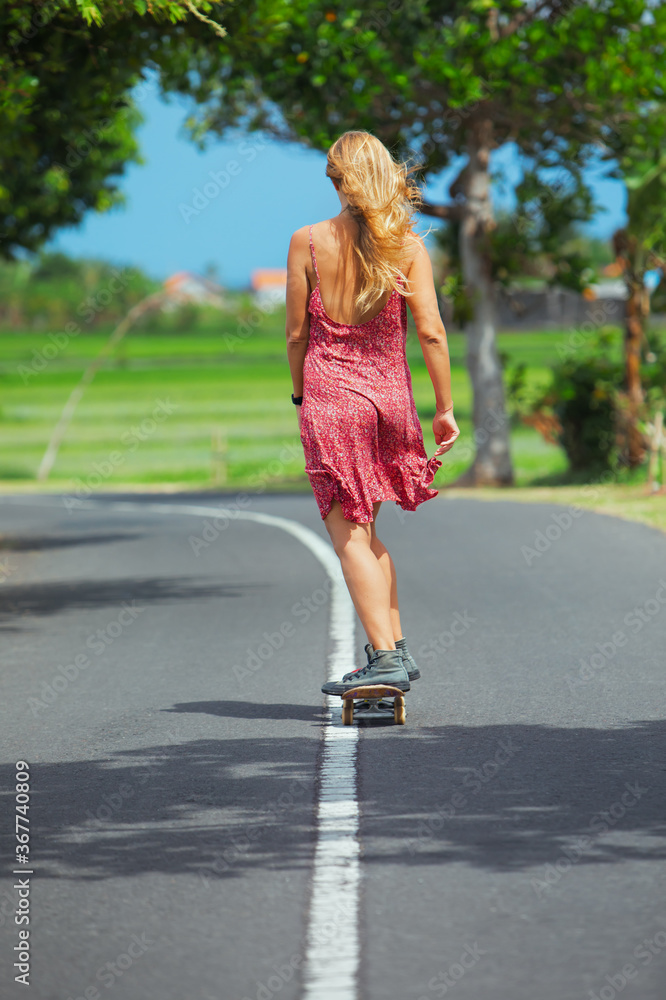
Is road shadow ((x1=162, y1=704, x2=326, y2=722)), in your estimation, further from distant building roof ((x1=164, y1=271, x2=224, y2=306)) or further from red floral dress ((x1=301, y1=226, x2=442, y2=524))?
distant building roof ((x1=164, y1=271, x2=224, y2=306))

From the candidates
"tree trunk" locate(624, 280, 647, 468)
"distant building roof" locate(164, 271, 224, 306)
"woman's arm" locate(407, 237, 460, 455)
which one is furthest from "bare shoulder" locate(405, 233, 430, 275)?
"distant building roof" locate(164, 271, 224, 306)

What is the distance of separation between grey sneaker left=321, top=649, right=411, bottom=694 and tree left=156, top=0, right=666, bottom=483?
1349 centimetres

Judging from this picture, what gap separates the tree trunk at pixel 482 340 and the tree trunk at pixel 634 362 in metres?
3.01

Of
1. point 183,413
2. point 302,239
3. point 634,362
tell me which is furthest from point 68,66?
point 183,413

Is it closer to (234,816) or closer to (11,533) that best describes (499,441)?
(11,533)

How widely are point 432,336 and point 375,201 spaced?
0.58 metres

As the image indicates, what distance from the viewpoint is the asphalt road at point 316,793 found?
324 cm

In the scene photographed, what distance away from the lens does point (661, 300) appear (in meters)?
21.9

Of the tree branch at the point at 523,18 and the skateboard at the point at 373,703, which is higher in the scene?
the tree branch at the point at 523,18

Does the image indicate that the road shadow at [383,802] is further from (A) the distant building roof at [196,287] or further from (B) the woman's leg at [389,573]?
(A) the distant building roof at [196,287]

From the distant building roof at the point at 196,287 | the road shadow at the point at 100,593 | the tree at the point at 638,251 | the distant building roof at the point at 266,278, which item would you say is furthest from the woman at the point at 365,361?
the distant building roof at the point at 266,278

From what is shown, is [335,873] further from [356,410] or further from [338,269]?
[338,269]

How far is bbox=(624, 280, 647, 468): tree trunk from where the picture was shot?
2069 cm

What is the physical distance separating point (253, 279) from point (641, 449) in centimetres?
17393
